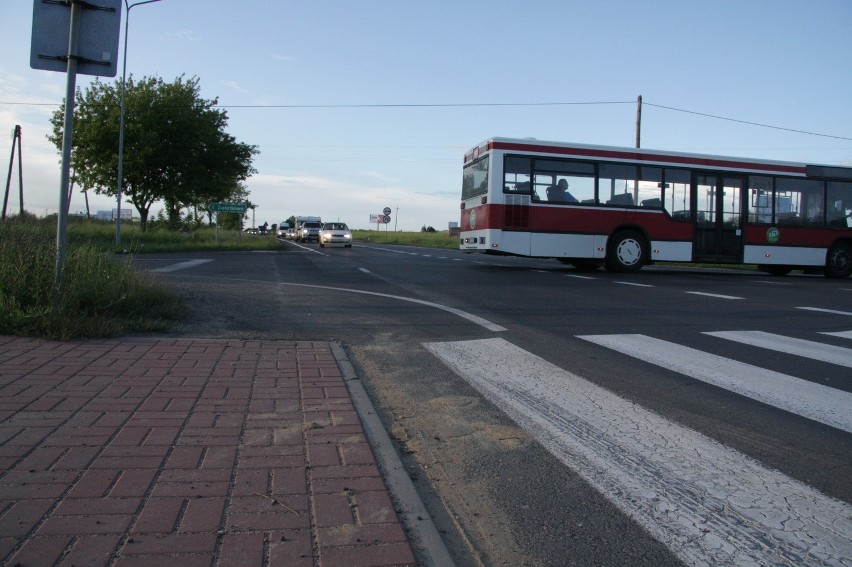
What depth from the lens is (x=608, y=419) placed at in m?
4.52

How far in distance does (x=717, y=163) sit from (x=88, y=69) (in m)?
16.3

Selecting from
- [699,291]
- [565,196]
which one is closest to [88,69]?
[699,291]

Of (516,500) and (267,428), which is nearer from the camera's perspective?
(516,500)

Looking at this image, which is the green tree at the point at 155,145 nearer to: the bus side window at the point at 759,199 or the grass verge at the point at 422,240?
the grass verge at the point at 422,240

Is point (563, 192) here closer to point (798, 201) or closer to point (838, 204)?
point (798, 201)

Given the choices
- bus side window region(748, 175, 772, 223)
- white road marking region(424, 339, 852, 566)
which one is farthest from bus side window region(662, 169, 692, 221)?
white road marking region(424, 339, 852, 566)

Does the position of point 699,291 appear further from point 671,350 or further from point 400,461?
point 400,461

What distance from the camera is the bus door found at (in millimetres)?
18594

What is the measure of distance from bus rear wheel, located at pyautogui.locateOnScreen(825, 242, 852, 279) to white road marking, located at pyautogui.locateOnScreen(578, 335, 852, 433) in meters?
15.5

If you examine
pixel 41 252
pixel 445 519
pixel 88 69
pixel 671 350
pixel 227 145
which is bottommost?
pixel 445 519

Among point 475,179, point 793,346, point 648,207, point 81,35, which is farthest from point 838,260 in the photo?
point 81,35

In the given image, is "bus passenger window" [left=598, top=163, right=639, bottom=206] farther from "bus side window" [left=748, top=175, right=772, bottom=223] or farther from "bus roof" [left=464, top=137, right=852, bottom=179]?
"bus side window" [left=748, top=175, right=772, bottom=223]

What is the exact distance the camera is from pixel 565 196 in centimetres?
1761

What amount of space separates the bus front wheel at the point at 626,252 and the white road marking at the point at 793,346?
33.2 feet
